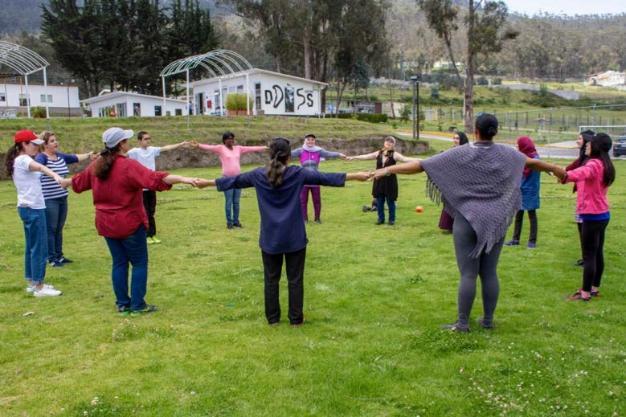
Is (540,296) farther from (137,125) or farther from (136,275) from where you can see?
(137,125)

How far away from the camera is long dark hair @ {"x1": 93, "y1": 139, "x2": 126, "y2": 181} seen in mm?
6133

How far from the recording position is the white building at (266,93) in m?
44.9

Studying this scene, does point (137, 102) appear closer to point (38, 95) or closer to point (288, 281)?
point (38, 95)

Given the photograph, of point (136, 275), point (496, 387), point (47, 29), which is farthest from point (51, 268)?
point (47, 29)

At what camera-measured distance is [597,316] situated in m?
6.52

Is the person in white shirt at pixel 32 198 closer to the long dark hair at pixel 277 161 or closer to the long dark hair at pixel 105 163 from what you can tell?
the long dark hair at pixel 105 163

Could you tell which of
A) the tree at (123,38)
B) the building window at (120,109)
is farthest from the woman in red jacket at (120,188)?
the tree at (123,38)

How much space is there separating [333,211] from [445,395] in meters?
10.5

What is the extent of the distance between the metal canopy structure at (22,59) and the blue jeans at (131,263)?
89.2ft

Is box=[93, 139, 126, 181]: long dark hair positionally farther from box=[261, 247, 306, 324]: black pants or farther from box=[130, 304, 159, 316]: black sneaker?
box=[261, 247, 306, 324]: black pants

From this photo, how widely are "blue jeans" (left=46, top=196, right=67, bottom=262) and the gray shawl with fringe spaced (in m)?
6.03

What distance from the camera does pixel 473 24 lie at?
48125mm

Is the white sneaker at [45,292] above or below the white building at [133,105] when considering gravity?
below

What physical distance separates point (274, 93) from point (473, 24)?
17.4 meters
